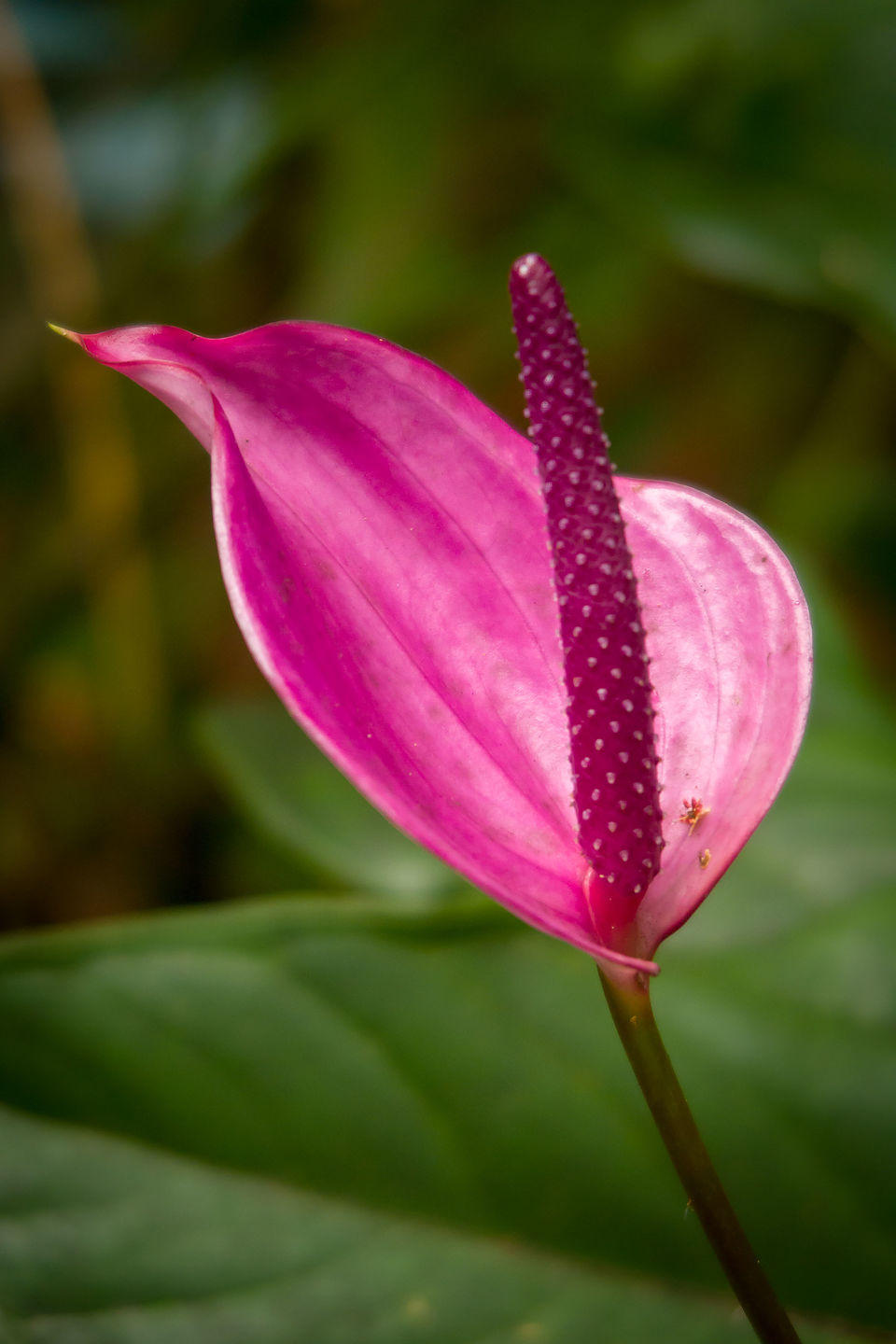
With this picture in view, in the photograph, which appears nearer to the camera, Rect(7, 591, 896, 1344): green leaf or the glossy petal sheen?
the glossy petal sheen

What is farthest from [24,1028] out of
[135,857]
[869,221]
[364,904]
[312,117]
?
[312,117]

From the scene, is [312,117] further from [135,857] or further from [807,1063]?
[807,1063]

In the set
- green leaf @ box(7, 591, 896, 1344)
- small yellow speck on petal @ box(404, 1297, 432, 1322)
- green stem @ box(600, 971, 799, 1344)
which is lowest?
small yellow speck on petal @ box(404, 1297, 432, 1322)

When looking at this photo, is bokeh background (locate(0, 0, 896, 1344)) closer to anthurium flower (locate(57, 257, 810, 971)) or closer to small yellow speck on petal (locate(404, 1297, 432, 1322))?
small yellow speck on petal (locate(404, 1297, 432, 1322))

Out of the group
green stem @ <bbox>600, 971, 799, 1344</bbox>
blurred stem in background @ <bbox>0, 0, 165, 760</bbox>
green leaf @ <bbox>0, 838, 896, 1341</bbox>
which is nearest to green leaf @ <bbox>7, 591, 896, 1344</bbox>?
green leaf @ <bbox>0, 838, 896, 1341</bbox>

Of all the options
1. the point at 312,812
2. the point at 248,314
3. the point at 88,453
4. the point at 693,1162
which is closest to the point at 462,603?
the point at 693,1162

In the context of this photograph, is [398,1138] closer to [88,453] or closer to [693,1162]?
[693,1162]

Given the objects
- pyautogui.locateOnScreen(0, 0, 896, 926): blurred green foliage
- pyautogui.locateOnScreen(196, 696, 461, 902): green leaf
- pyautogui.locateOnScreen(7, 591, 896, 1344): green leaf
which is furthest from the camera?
pyautogui.locateOnScreen(0, 0, 896, 926): blurred green foliage
